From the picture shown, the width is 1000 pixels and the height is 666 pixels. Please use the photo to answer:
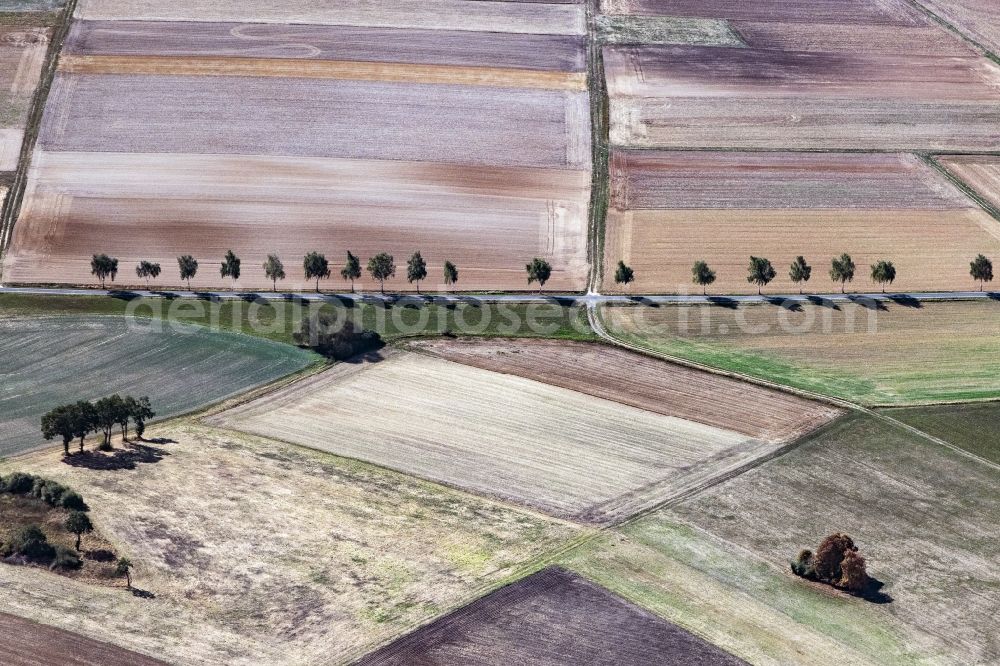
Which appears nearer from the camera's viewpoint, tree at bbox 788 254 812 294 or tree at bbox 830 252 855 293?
tree at bbox 788 254 812 294

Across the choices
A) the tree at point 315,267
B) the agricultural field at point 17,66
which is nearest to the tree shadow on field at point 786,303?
the tree at point 315,267

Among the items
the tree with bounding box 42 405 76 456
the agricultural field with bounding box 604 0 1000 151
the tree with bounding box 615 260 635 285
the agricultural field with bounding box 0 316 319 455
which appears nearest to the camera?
the tree with bounding box 42 405 76 456

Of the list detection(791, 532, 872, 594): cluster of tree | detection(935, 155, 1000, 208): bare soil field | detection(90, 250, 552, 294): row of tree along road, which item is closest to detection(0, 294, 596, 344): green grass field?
detection(90, 250, 552, 294): row of tree along road

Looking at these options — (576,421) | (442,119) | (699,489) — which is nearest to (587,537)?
(699,489)

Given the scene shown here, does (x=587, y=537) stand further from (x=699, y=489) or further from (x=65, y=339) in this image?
(x=65, y=339)

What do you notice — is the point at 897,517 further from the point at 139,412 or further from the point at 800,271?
the point at 139,412

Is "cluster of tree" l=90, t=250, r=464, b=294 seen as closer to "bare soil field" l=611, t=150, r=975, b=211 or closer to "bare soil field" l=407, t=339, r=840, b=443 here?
"bare soil field" l=407, t=339, r=840, b=443

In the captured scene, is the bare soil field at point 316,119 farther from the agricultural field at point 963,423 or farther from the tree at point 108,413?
the tree at point 108,413
